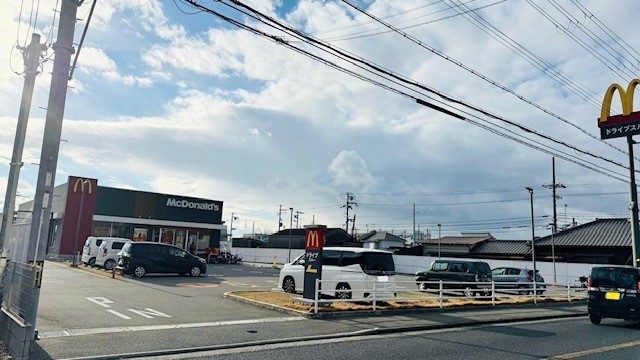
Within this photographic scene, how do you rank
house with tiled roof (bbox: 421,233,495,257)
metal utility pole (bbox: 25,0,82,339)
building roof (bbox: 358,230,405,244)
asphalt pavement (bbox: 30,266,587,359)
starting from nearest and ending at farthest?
metal utility pole (bbox: 25,0,82,339) < asphalt pavement (bbox: 30,266,587,359) < house with tiled roof (bbox: 421,233,495,257) < building roof (bbox: 358,230,405,244)

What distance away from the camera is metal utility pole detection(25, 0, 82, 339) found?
712 cm

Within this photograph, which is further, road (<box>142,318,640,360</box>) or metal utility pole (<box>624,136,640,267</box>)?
metal utility pole (<box>624,136,640,267</box>)

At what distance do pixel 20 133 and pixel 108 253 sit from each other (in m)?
10.8

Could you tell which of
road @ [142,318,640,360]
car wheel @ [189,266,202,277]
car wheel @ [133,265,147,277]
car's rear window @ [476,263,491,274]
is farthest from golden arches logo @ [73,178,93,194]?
road @ [142,318,640,360]

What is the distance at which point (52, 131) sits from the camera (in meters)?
7.38

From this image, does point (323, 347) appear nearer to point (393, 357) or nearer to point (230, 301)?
Result: point (393, 357)

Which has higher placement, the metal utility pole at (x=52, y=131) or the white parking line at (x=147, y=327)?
the metal utility pole at (x=52, y=131)

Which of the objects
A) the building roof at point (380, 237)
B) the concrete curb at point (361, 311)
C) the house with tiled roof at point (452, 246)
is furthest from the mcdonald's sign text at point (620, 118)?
the building roof at point (380, 237)

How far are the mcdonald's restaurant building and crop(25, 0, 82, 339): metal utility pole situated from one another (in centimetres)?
2620

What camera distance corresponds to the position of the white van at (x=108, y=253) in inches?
933

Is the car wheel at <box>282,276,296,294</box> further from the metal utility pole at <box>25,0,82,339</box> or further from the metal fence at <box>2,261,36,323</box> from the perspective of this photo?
the metal utility pole at <box>25,0,82,339</box>

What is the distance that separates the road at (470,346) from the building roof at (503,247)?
98.7 feet

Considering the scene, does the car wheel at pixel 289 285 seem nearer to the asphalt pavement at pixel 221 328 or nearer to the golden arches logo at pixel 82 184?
the asphalt pavement at pixel 221 328

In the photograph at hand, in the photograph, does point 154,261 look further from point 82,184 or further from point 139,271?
point 82,184
